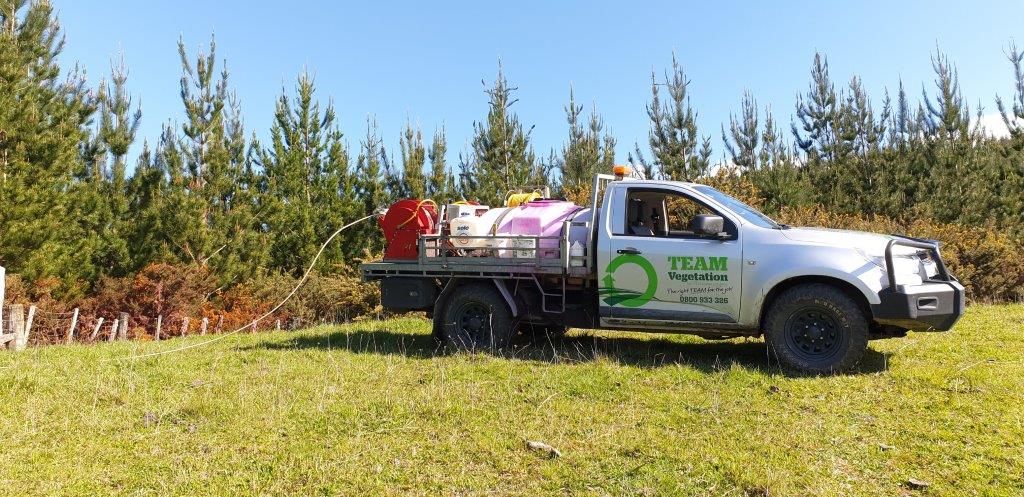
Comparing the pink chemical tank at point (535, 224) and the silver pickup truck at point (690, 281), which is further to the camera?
the pink chemical tank at point (535, 224)

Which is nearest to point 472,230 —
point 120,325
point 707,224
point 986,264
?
point 707,224

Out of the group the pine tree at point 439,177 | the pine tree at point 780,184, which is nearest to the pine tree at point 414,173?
the pine tree at point 439,177

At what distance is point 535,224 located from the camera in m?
7.97

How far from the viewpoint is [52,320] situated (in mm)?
17969

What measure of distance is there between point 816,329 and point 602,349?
8.85ft

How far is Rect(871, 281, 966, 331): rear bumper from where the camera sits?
5.96 meters

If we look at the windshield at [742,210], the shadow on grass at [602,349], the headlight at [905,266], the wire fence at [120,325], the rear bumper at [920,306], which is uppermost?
the windshield at [742,210]

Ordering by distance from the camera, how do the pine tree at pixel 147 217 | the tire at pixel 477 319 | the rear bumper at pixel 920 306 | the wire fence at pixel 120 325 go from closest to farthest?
the rear bumper at pixel 920 306
the tire at pixel 477 319
the wire fence at pixel 120 325
the pine tree at pixel 147 217

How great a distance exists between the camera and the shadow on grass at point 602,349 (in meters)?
7.02

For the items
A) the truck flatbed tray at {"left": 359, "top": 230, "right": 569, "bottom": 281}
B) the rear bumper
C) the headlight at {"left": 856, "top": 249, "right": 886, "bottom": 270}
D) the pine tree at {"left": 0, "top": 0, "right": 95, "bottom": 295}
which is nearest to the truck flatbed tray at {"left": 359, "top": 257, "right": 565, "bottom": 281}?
the truck flatbed tray at {"left": 359, "top": 230, "right": 569, "bottom": 281}

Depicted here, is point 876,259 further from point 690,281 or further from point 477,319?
point 477,319

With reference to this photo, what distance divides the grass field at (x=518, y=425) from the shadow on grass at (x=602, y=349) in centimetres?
8

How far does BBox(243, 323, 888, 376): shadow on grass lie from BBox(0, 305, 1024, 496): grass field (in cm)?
8

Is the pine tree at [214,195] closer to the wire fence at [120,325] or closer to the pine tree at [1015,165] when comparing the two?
the wire fence at [120,325]
